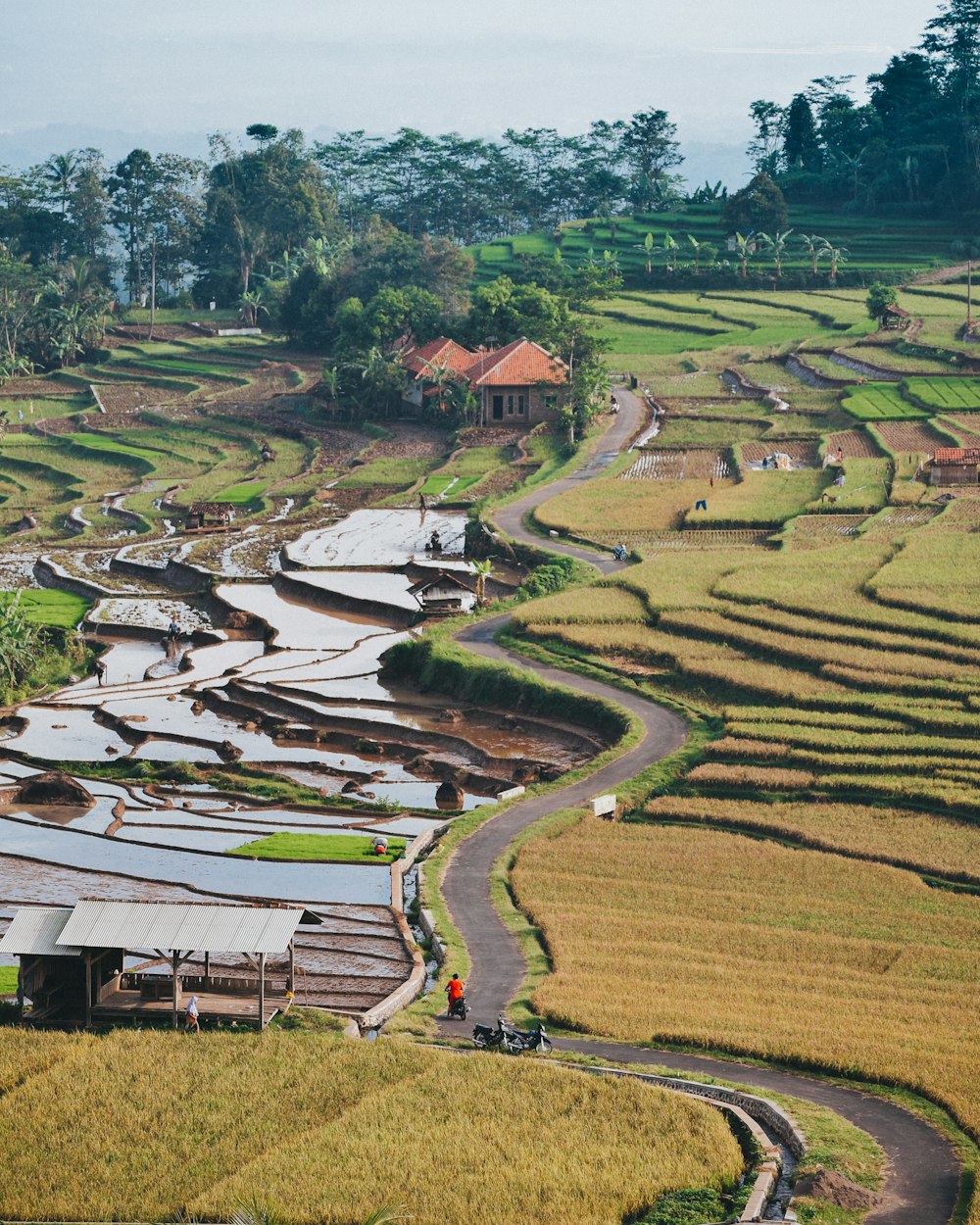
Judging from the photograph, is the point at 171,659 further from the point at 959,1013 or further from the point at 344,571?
the point at 959,1013

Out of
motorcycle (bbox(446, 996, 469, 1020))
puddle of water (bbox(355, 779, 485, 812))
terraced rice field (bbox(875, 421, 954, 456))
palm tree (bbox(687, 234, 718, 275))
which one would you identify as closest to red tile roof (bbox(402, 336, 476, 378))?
terraced rice field (bbox(875, 421, 954, 456))

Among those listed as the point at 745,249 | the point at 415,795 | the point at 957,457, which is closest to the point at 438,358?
the point at 745,249

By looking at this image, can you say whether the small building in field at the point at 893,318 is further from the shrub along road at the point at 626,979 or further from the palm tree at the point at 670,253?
the shrub along road at the point at 626,979

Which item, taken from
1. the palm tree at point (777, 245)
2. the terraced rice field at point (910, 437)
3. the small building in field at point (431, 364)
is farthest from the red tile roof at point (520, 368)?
the palm tree at point (777, 245)

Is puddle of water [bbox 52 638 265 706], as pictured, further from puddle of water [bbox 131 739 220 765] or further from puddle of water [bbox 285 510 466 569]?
puddle of water [bbox 285 510 466 569]

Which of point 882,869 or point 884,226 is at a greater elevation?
point 884,226

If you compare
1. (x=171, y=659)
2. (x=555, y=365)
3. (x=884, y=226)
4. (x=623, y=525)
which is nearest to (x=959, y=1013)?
(x=171, y=659)
